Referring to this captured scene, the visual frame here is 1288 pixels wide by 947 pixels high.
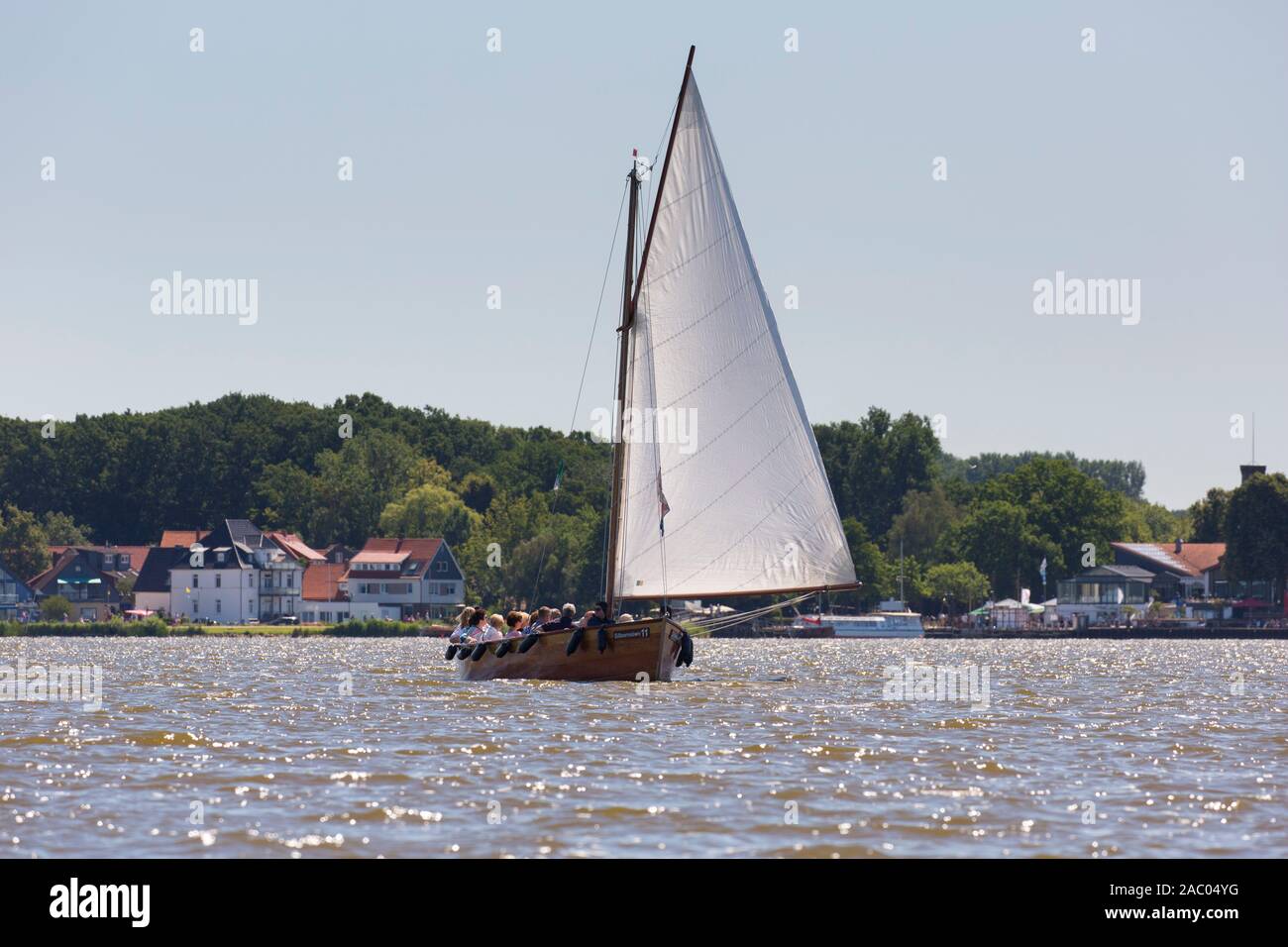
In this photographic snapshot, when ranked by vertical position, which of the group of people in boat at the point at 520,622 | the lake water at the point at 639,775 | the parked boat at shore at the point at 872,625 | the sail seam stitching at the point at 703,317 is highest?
the sail seam stitching at the point at 703,317

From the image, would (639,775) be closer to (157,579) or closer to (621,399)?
(621,399)

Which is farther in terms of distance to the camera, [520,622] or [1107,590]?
[1107,590]

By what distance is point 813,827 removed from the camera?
1939 centimetres

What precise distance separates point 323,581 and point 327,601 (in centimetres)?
277

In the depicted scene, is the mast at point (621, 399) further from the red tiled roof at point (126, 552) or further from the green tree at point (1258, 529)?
the red tiled roof at point (126, 552)

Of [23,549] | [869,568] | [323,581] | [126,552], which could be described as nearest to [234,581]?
[323,581]

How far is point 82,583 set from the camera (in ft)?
616

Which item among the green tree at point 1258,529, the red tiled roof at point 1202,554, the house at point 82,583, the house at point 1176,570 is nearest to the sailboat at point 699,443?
the green tree at point 1258,529

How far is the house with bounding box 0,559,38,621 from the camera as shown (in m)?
182

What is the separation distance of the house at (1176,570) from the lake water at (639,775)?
5433 inches

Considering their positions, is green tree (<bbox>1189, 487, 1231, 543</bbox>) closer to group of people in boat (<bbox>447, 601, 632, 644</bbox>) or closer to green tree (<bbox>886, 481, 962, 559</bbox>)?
green tree (<bbox>886, 481, 962, 559</bbox>)

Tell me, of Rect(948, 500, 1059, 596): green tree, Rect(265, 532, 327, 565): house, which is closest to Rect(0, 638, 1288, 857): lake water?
Rect(948, 500, 1059, 596): green tree

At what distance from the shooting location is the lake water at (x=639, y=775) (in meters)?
18.6
